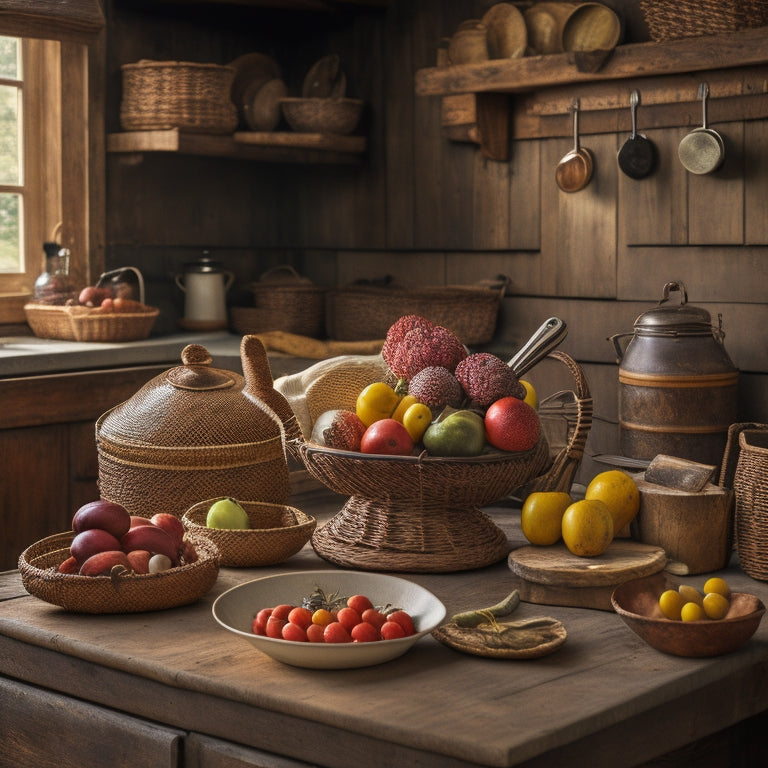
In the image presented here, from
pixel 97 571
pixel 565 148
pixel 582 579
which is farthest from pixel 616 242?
pixel 97 571

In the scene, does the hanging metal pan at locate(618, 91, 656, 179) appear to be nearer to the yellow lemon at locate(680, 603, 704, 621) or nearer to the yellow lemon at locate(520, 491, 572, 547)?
the yellow lemon at locate(520, 491, 572, 547)

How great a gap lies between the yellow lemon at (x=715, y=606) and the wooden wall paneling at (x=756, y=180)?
6.53 ft

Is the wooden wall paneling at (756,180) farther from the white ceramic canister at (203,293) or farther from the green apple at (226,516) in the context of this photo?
the green apple at (226,516)

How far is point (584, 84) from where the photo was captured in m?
3.52

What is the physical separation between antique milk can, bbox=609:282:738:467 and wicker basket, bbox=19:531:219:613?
1555mm

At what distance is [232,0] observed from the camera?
150 inches

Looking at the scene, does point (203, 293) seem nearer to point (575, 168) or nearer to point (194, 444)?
point (575, 168)

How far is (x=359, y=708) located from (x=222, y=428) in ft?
2.62

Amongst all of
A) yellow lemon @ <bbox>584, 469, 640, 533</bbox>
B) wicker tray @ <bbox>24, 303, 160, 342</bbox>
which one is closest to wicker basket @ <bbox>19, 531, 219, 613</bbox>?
yellow lemon @ <bbox>584, 469, 640, 533</bbox>

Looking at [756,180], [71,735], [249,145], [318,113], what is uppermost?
[318,113]

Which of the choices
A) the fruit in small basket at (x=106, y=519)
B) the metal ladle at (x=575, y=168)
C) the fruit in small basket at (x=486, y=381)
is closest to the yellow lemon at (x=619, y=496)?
the fruit in small basket at (x=486, y=381)

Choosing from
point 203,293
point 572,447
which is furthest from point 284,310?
point 572,447

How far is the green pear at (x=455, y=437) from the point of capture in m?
1.64

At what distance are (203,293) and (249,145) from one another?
0.50 meters
